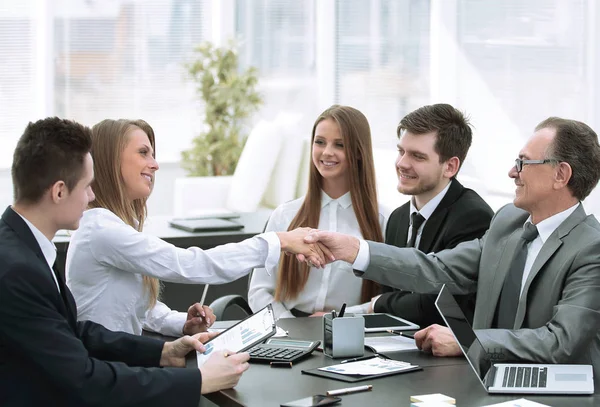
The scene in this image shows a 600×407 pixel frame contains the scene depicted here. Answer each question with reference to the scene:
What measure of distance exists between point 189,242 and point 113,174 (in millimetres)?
1851

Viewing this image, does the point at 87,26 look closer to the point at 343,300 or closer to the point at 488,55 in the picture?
the point at 488,55

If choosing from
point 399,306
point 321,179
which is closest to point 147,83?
point 321,179

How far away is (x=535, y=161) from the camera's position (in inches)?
116

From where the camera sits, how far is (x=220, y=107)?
28.6 feet

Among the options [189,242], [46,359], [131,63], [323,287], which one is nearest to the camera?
[46,359]

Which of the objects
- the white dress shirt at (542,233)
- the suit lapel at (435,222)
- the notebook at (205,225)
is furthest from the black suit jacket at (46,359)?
the notebook at (205,225)

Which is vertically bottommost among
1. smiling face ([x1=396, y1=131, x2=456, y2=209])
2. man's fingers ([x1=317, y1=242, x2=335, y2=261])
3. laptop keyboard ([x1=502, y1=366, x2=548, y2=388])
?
laptop keyboard ([x1=502, y1=366, x2=548, y2=388])

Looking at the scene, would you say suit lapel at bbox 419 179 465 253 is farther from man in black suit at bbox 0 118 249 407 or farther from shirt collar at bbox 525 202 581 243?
man in black suit at bbox 0 118 249 407

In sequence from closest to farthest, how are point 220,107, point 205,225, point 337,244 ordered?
point 337,244 < point 205,225 < point 220,107

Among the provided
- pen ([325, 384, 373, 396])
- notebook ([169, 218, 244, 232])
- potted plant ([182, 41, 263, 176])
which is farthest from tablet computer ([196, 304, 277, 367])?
potted plant ([182, 41, 263, 176])

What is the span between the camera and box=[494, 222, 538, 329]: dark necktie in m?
2.96

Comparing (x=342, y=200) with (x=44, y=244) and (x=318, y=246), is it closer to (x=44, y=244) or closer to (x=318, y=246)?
(x=318, y=246)

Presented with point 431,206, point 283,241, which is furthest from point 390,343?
point 431,206

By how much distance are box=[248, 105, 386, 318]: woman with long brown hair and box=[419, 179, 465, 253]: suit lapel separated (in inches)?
12.8
